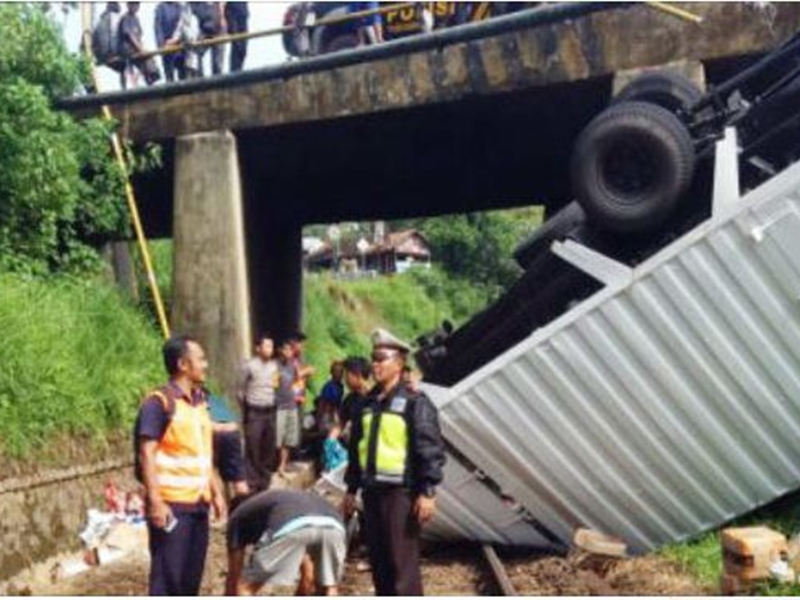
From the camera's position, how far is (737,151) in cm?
637

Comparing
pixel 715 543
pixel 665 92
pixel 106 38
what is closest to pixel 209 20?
pixel 106 38

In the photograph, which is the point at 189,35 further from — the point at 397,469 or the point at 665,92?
the point at 397,469

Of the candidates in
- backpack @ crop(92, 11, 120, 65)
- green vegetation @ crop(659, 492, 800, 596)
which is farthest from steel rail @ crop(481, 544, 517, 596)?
backpack @ crop(92, 11, 120, 65)

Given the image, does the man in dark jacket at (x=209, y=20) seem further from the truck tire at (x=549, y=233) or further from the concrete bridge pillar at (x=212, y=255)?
the truck tire at (x=549, y=233)

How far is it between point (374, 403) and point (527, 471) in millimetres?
1988

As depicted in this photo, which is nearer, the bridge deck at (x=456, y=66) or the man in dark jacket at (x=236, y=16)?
the bridge deck at (x=456, y=66)

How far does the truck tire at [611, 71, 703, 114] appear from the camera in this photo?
742cm

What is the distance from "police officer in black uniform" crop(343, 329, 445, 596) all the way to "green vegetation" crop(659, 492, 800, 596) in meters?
2.11

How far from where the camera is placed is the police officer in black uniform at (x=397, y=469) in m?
5.23

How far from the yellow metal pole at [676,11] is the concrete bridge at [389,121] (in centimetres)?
5

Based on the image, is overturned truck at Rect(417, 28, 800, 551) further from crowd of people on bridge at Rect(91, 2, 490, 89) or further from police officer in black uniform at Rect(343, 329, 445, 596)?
crowd of people on bridge at Rect(91, 2, 490, 89)

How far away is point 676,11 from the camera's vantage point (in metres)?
8.80

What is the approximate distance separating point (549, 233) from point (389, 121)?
380 centimetres

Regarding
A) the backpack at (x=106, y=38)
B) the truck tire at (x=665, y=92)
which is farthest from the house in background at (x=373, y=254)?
the truck tire at (x=665, y=92)
